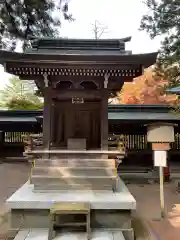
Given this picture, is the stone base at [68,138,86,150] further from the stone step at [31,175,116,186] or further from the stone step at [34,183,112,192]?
the stone step at [34,183,112,192]

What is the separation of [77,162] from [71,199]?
4.04 feet

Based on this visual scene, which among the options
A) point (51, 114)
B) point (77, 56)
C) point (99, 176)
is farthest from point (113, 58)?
point (99, 176)

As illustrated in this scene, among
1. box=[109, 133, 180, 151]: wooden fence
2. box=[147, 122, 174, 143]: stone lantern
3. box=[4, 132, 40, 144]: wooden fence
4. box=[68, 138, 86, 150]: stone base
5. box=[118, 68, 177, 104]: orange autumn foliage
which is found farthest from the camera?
box=[118, 68, 177, 104]: orange autumn foliage

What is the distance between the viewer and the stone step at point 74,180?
6586 mm

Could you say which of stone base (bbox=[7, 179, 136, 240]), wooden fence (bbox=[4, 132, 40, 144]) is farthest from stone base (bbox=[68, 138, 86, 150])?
wooden fence (bbox=[4, 132, 40, 144])

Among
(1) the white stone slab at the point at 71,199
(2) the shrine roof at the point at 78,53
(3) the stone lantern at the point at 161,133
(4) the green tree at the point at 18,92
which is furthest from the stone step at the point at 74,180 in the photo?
(4) the green tree at the point at 18,92

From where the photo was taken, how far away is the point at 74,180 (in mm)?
6672

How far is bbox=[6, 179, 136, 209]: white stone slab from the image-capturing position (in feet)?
18.6

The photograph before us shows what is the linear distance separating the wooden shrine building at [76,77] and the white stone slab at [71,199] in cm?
133

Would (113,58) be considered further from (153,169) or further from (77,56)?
(153,169)

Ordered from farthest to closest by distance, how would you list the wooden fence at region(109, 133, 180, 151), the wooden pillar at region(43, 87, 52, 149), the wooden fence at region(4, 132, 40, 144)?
the wooden fence at region(4, 132, 40, 144)
the wooden fence at region(109, 133, 180, 151)
the wooden pillar at region(43, 87, 52, 149)

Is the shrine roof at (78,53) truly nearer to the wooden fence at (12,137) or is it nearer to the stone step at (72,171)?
the stone step at (72,171)

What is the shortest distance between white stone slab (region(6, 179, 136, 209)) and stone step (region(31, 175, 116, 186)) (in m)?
0.22

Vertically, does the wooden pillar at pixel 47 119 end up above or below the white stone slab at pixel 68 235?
above
